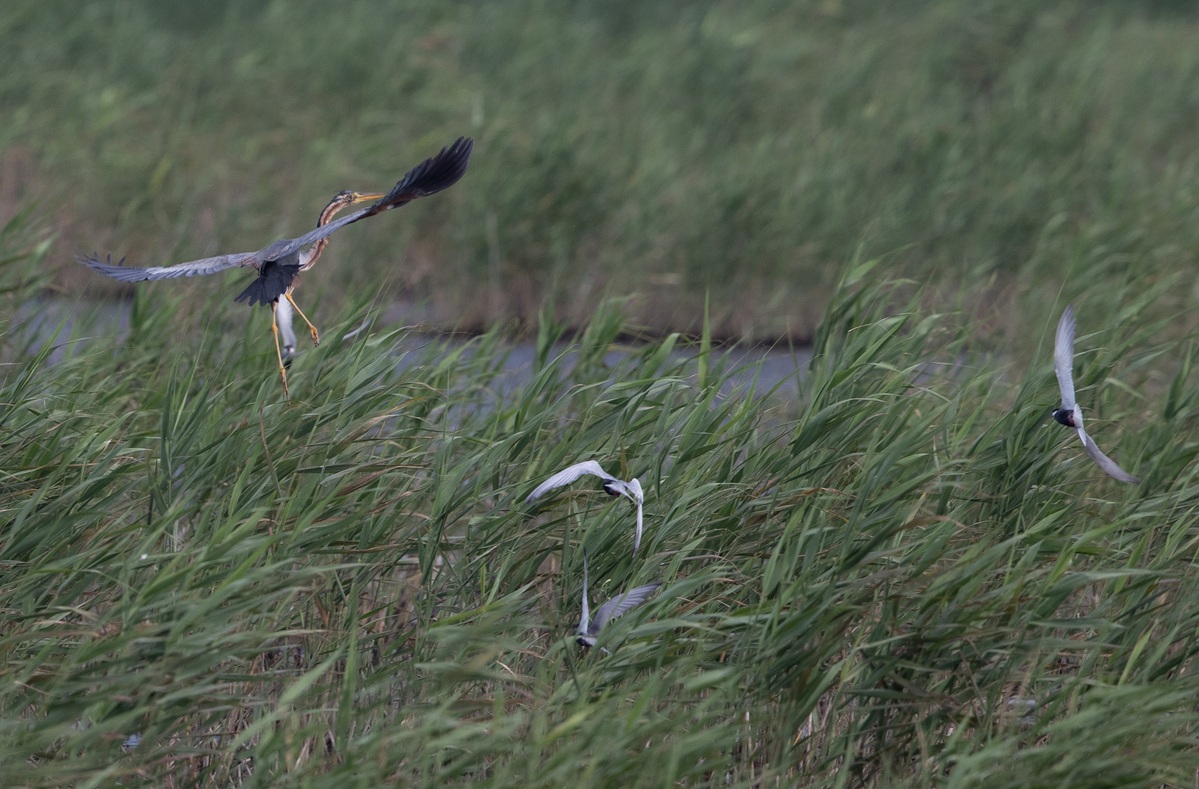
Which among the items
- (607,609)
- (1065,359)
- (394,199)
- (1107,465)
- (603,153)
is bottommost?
(603,153)

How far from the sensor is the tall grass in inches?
105

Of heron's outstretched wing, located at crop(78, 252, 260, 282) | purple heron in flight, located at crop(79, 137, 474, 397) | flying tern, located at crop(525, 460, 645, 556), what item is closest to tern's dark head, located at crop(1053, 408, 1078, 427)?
flying tern, located at crop(525, 460, 645, 556)

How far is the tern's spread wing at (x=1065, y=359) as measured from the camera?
10.4ft

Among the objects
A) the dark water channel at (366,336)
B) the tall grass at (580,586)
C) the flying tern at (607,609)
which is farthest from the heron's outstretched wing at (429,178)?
the flying tern at (607,609)

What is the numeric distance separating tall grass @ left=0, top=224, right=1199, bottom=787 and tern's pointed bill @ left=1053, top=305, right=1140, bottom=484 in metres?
0.14

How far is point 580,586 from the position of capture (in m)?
3.18

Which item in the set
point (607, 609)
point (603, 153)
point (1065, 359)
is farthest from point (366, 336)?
point (603, 153)

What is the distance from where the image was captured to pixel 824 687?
2.87 metres

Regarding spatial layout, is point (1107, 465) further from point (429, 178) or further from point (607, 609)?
point (429, 178)

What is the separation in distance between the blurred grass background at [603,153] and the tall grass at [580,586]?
2.21 m

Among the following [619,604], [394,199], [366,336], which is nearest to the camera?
[394,199]

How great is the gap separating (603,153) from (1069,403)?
4.53 metres

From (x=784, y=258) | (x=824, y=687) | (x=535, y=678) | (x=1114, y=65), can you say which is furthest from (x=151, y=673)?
(x=1114, y=65)

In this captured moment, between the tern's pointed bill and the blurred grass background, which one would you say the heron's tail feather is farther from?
the blurred grass background
